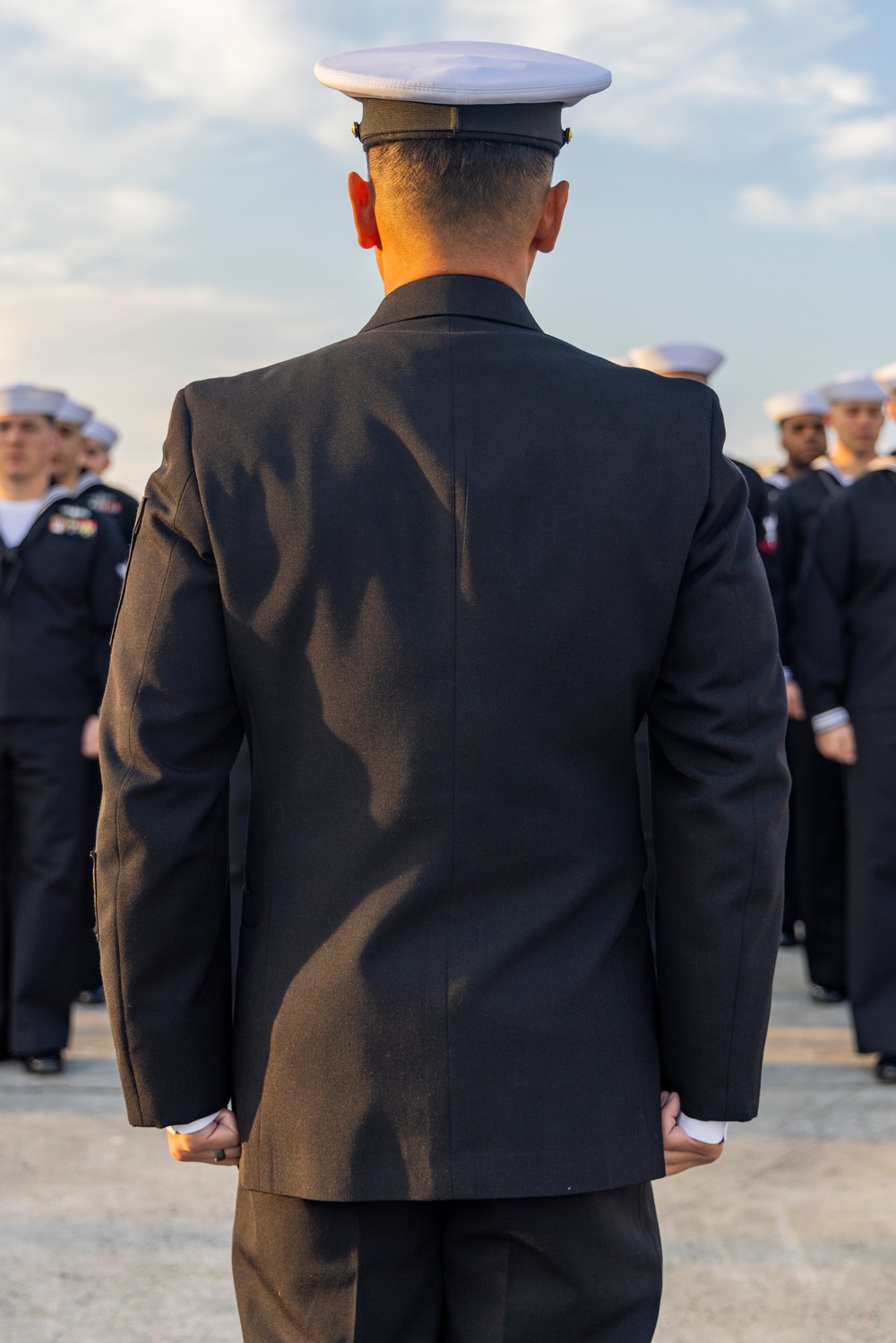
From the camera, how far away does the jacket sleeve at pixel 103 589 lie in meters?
5.23

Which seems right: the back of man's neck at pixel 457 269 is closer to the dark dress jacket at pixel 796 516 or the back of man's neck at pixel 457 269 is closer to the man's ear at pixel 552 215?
the man's ear at pixel 552 215

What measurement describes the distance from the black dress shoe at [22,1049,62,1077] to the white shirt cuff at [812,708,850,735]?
2.69 metres

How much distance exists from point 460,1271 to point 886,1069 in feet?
11.1

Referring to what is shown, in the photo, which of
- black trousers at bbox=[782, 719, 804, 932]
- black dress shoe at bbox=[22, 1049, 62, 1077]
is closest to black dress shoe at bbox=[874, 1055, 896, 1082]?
black trousers at bbox=[782, 719, 804, 932]

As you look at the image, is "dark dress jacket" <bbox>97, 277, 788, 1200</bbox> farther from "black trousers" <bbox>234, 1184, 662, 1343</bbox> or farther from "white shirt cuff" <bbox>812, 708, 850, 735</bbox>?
"white shirt cuff" <bbox>812, 708, 850, 735</bbox>

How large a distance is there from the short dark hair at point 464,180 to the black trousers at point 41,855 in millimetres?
3782

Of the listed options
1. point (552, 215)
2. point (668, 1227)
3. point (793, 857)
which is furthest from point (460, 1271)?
point (793, 857)

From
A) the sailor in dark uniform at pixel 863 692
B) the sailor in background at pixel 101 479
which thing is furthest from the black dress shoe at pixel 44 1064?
the sailor in dark uniform at pixel 863 692

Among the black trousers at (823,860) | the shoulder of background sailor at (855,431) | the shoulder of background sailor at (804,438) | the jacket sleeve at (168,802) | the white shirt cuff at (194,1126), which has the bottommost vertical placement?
the black trousers at (823,860)

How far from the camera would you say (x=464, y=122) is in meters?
1.56

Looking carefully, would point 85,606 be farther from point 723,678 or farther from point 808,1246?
point 723,678

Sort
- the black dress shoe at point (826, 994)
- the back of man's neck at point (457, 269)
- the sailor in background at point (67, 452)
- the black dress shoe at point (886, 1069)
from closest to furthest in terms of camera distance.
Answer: the back of man's neck at point (457, 269), the black dress shoe at point (886, 1069), the black dress shoe at point (826, 994), the sailor in background at point (67, 452)

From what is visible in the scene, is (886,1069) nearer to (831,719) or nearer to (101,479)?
(831,719)

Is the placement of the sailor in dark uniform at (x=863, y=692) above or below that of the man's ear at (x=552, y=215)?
below
